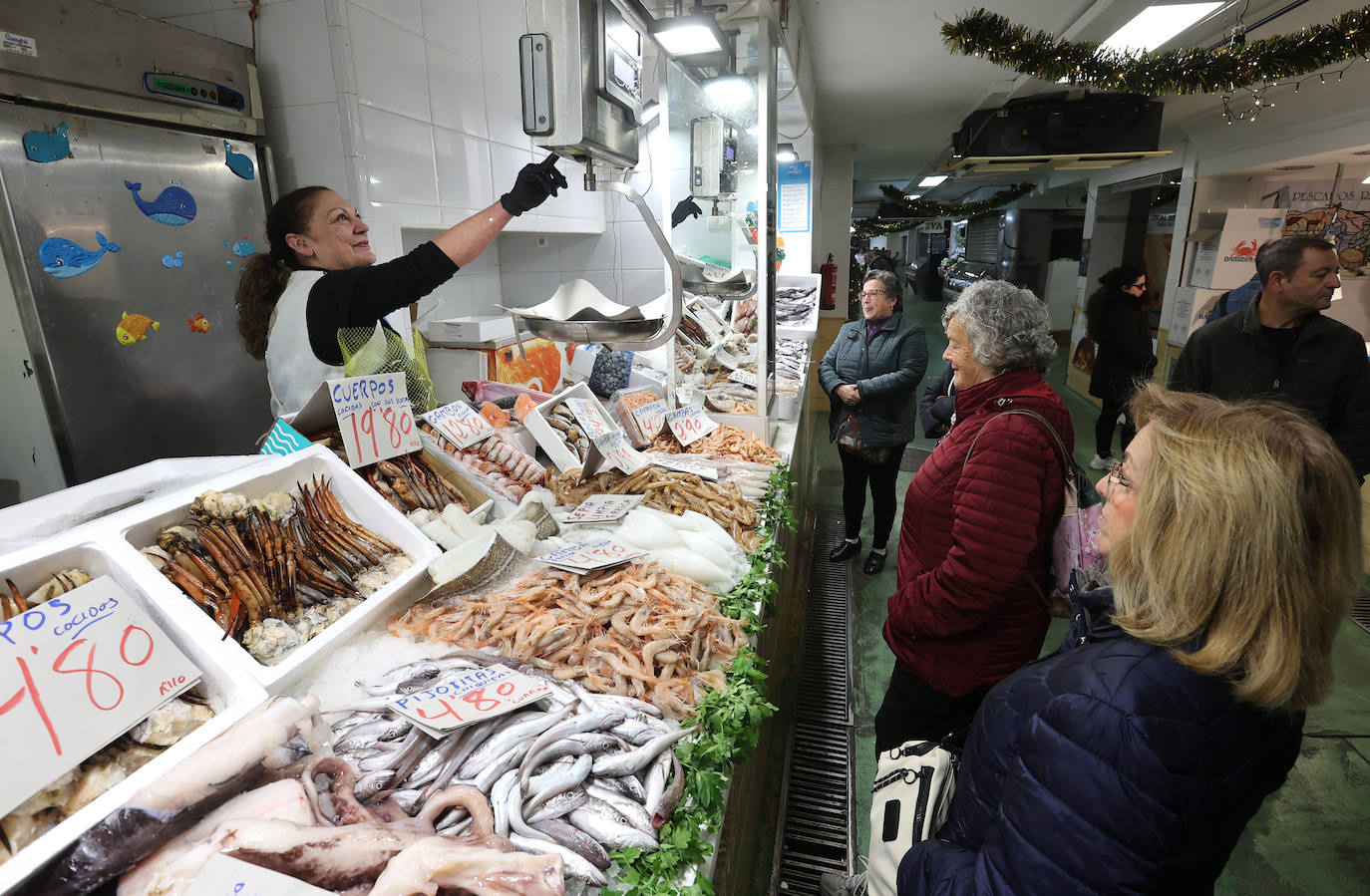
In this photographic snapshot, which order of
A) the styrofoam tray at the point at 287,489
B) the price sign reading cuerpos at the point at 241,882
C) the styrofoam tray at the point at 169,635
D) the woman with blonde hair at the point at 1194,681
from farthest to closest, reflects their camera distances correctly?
the styrofoam tray at the point at 287,489, the styrofoam tray at the point at 169,635, the woman with blonde hair at the point at 1194,681, the price sign reading cuerpos at the point at 241,882

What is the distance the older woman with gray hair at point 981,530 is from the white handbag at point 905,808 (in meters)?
0.60

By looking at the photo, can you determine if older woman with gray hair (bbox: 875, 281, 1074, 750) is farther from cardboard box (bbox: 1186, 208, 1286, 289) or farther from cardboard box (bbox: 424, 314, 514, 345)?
cardboard box (bbox: 1186, 208, 1286, 289)

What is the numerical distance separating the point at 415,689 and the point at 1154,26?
242 inches

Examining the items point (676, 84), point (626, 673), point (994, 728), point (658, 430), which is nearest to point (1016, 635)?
point (994, 728)

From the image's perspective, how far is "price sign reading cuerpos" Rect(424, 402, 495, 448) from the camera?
2.58m

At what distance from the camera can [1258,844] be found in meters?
2.77

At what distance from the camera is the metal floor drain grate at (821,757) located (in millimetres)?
2625

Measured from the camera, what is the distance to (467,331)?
421cm

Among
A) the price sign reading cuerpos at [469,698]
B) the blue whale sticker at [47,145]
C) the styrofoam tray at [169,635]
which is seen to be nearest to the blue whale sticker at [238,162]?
the blue whale sticker at [47,145]

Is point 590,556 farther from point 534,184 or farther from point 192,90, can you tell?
point 192,90

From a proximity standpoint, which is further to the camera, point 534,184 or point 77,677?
point 534,184

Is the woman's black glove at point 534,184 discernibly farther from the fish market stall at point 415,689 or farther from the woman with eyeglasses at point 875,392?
the woman with eyeglasses at point 875,392

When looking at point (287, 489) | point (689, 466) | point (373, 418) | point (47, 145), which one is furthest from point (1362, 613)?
point (47, 145)

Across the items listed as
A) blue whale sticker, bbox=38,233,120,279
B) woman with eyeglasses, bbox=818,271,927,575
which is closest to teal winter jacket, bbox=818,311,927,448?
woman with eyeglasses, bbox=818,271,927,575
